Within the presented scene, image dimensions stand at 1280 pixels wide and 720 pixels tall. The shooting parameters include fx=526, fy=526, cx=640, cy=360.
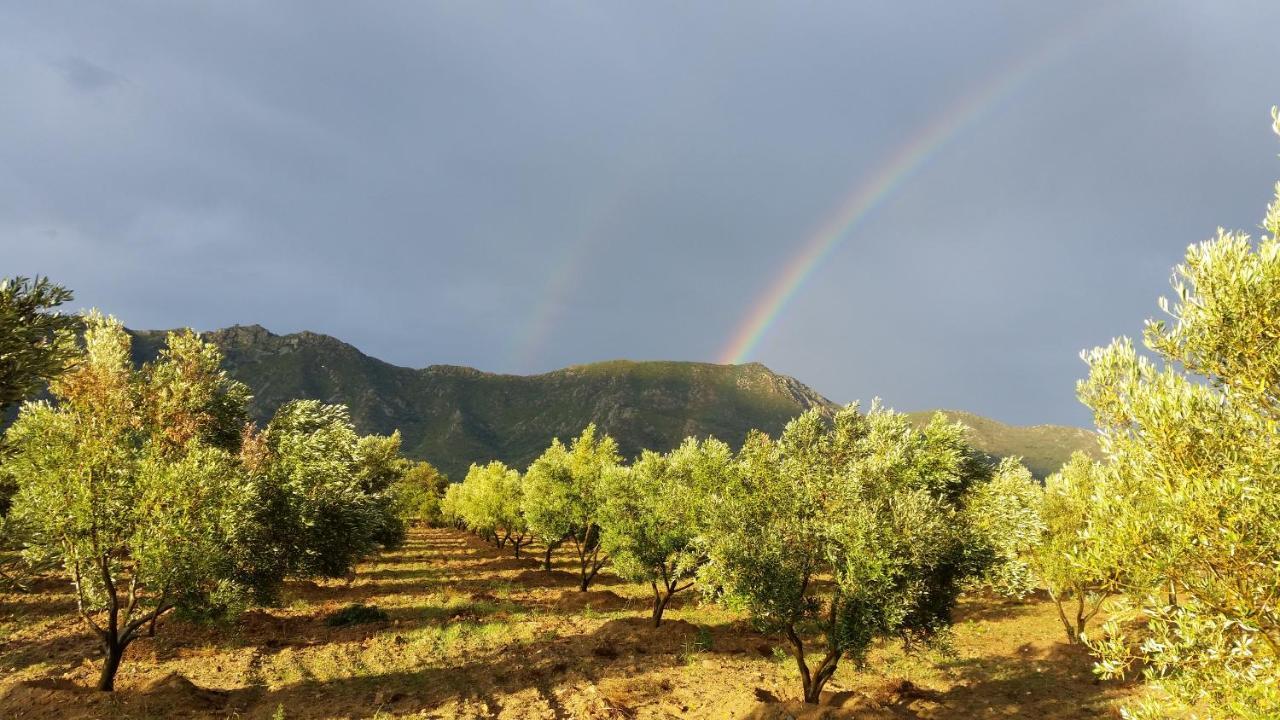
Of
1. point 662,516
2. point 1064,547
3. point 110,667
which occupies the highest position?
point 1064,547

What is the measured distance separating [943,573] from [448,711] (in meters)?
20.0

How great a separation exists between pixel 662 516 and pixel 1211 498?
27.6m

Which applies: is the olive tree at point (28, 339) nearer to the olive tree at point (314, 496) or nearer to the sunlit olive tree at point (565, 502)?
the olive tree at point (314, 496)

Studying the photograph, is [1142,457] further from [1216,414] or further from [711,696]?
[711,696]

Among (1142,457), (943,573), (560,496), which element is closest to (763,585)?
(943,573)

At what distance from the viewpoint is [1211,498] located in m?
9.77

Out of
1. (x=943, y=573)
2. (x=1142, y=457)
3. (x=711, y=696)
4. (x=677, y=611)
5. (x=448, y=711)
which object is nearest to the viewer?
(x=1142, y=457)

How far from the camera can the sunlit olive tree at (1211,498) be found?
9.52 meters

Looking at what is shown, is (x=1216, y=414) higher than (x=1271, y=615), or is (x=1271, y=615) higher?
(x=1216, y=414)

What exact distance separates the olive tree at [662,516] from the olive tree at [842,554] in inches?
482

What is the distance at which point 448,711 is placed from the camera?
70.4 feet

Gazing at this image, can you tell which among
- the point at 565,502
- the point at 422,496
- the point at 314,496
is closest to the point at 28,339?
the point at 314,496

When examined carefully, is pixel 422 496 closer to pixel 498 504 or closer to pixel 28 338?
pixel 498 504

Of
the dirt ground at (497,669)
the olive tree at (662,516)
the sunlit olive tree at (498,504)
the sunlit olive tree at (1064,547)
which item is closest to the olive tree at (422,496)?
the sunlit olive tree at (498,504)
